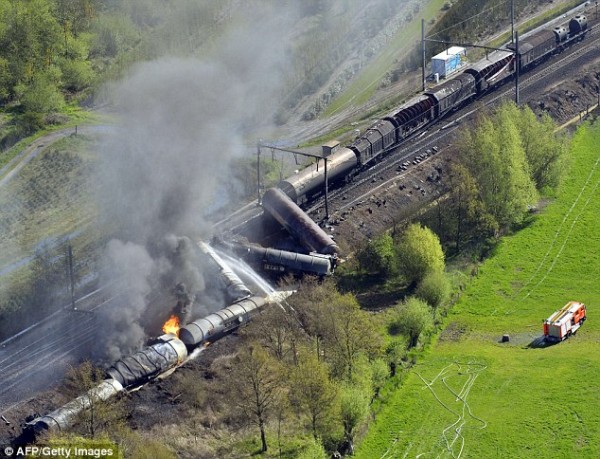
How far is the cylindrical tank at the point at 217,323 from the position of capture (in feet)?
246

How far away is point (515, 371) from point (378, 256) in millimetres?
17910

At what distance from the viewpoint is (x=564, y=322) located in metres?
75.6

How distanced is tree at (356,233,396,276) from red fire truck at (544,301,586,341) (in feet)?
46.8

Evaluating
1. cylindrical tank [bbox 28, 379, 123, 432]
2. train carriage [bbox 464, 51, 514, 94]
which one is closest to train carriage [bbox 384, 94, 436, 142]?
train carriage [bbox 464, 51, 514, 94]

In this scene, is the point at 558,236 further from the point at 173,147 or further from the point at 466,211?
the point at 173,147

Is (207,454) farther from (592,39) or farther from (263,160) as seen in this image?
(592,39)

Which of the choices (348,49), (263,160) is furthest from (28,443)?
(348,49)

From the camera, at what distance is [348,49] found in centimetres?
13200

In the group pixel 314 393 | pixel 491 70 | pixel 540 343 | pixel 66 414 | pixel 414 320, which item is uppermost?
pixel 66 414

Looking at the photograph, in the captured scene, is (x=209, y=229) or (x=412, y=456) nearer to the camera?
(x=412, y=456)

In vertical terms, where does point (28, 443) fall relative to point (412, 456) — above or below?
above

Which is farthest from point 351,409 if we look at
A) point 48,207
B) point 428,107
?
point 428,107

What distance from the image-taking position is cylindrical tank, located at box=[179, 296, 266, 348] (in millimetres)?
75125

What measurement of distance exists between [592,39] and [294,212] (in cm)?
6257
